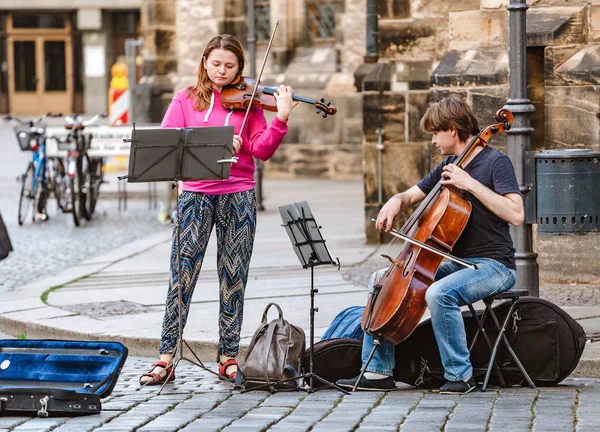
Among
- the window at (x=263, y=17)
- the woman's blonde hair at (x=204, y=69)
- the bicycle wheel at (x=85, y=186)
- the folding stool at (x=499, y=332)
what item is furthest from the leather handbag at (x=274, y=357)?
the window at (x=263, y=17)

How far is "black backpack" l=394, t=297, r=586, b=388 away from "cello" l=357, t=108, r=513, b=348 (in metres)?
0.28

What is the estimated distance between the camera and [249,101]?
23.0ft

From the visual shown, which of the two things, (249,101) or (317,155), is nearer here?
(249,101)

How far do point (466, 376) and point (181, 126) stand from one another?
1.85 m

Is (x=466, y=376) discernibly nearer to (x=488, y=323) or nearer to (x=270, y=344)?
(x=488, y=323)

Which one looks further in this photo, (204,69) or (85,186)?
(85,186)

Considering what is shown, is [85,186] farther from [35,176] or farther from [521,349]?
[521,349]

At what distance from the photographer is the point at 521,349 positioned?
685 centimetres

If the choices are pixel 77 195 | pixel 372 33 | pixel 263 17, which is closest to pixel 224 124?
pixel 372 33

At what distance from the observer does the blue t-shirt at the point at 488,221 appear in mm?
6762

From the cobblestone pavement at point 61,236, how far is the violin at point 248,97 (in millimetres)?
4433

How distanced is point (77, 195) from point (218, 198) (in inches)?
372

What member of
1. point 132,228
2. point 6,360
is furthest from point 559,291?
point 132,228

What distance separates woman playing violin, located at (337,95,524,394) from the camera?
6.67m
